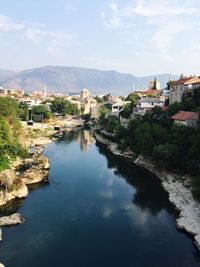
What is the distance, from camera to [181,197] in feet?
75.7

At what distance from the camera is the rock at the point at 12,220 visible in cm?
1867

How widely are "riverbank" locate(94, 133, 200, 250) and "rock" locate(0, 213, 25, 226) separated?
903 centimetres

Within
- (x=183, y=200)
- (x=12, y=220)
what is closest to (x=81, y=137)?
(x=183, y=200)

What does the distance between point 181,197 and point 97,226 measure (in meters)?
6.99

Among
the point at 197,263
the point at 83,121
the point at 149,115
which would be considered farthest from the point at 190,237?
the point at 83,121

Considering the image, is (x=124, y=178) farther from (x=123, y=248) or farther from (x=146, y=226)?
(x=123, y=248)

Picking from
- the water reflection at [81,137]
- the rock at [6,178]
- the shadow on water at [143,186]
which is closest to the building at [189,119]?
the shadow on water at [143,186]

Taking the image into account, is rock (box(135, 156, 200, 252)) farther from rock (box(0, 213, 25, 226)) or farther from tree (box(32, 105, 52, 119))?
tree (box(32, 105, 52, 119))

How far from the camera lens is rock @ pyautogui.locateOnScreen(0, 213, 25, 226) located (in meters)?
18.7

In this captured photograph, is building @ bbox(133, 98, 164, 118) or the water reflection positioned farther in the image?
the water reflection

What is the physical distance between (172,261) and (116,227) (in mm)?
4330

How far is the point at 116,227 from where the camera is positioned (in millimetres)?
19141

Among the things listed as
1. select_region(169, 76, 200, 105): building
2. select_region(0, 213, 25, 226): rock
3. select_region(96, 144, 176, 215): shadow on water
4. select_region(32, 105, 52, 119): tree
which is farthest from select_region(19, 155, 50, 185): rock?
select_region(32, 105, 52, 119): tree

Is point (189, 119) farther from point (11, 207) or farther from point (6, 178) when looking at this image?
point (11, 207)
